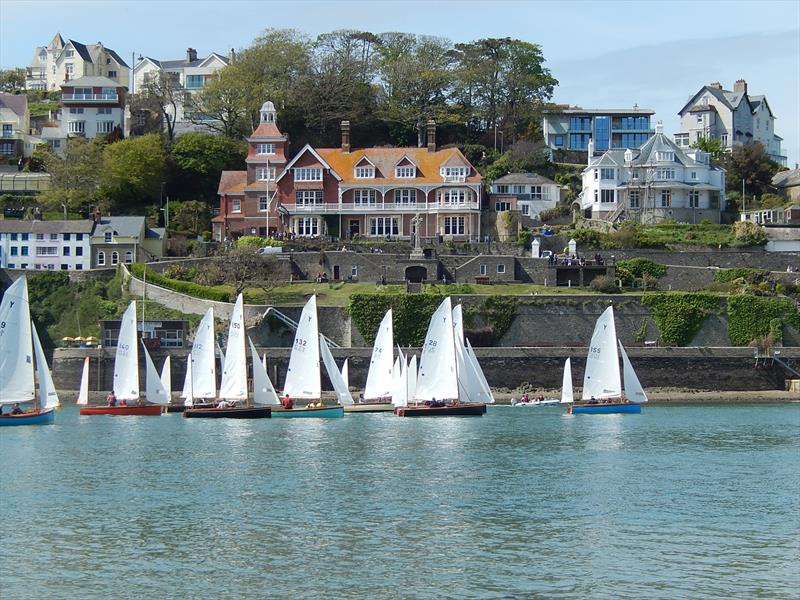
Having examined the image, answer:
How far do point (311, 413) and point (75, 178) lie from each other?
45136 millimetres

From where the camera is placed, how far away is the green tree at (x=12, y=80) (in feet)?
516

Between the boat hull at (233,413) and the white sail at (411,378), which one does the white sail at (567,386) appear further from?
the boat hull at (233,413)

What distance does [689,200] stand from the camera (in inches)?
4323

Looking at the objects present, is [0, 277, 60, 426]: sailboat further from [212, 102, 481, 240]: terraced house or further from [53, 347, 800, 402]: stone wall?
[212, 102, 481, 240]: terraced house

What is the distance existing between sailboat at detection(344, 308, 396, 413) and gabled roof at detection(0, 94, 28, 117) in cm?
6878

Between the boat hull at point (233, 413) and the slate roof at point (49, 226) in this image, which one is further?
the slate roof at point (49, 226)

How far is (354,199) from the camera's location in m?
105

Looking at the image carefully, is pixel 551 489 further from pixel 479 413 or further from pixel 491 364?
pixel 491 364

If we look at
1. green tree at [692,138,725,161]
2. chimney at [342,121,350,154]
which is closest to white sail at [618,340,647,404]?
chimney at [342,121,350,154]

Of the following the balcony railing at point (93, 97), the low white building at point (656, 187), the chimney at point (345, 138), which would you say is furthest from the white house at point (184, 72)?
the low white building at point (656, 187)

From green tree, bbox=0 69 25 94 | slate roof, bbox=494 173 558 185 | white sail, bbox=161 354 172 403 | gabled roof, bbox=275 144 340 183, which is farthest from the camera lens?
green tree, bbox=0 69 25 94

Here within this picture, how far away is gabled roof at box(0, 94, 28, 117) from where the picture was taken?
132 meters

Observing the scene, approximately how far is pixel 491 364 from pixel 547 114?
49.6 metres

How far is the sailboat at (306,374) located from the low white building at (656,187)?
139 feet
